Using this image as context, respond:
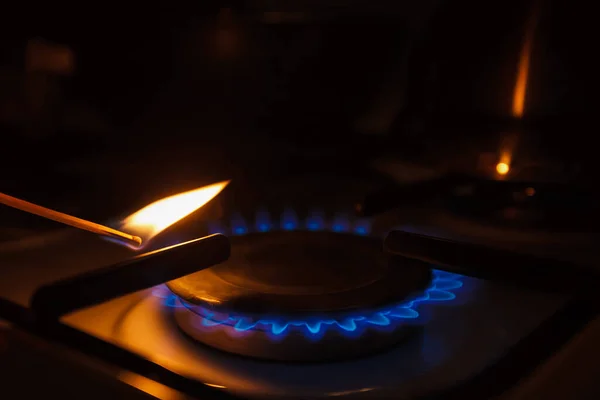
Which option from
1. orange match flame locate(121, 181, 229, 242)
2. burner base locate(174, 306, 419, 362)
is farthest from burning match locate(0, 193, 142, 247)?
burner base locate(174, 306, 419, 362)

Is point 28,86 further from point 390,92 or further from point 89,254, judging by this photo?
point 390,92

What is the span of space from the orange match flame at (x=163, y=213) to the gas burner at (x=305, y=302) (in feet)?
0.21

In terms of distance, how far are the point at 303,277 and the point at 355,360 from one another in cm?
9

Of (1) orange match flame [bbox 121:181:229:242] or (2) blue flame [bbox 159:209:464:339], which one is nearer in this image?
(2) blue flame [bbox 159:209:464:339]

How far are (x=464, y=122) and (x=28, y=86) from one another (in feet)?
1.83

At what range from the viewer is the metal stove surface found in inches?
13.8

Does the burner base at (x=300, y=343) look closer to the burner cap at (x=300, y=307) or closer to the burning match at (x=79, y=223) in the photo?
the burner cap at (x=300, y=307)

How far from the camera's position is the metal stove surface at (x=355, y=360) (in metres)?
0.35

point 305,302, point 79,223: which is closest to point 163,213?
point 79,223

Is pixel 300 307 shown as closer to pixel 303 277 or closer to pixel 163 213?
pixel 303 277

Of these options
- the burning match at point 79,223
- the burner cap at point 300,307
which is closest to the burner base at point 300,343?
the burner cap at point 300,307

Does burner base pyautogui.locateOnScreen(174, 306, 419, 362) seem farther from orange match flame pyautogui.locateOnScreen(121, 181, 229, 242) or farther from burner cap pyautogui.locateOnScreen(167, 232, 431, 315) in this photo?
orange match flame pyautogui.locateOnScreen(121, 181, 229, 242)

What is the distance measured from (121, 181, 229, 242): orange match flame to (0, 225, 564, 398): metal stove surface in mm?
62

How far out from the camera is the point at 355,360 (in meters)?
0.38
